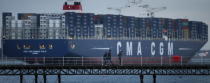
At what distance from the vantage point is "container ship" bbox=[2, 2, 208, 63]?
234ft

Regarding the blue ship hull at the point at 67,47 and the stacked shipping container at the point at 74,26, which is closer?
the stacked shipping container at the point at 74,26

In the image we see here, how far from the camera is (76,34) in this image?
72062 millimetres

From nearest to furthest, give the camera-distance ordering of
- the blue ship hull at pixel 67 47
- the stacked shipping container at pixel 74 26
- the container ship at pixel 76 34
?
the stacked shipping container at pixel 74 26 → the container ship at pixel 76 34 → the blue ship hull at pixel 67 47

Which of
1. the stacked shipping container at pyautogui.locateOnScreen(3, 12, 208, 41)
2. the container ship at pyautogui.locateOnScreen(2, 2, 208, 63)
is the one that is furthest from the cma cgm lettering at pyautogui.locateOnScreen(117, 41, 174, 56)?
the stacked shipping container at pyautogui.locateOnScreen(3, 12, 208, 41)

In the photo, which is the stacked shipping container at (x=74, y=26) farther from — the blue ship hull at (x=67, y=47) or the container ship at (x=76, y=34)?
the blue ship hull at (x=67, y=47)

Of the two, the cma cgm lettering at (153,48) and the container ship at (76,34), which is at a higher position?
the container ship at (76,34)

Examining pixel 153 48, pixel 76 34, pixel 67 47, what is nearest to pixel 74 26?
pixel 76 34

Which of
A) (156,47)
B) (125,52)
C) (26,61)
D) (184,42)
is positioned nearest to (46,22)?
(26,61)

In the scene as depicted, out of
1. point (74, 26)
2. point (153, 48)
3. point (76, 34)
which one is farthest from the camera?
point (153, 48)

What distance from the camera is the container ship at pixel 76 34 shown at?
71.2 metres

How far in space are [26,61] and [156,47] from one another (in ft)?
70.2

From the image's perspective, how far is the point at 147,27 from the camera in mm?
80438

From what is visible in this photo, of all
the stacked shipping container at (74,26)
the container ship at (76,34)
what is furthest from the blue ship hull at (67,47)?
the stacked shipping container at (74,26)

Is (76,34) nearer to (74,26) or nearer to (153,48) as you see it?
(74,26)
